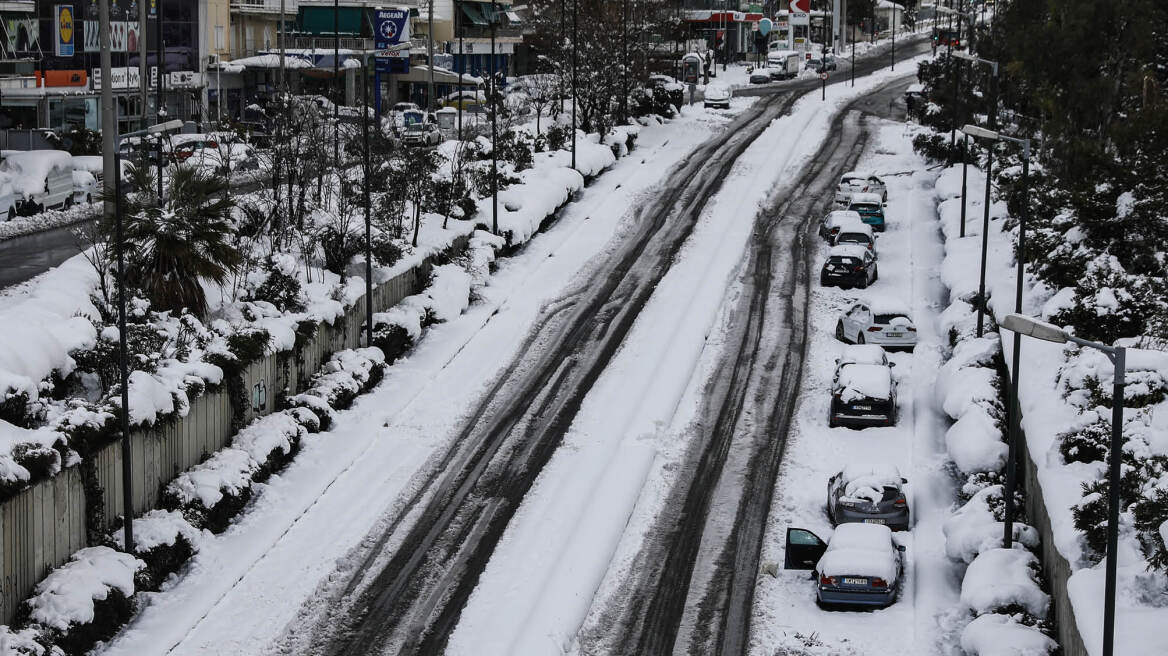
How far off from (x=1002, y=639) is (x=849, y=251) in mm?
27937

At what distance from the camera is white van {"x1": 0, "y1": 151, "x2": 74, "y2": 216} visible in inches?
2068

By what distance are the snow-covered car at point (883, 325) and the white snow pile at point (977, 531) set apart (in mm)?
13323

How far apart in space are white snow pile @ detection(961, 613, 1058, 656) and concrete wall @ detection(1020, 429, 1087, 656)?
1.41 ft

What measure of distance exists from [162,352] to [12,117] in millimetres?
44001

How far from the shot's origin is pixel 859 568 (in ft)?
90.6

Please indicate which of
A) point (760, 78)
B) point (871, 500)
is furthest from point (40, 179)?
point (760, 78)

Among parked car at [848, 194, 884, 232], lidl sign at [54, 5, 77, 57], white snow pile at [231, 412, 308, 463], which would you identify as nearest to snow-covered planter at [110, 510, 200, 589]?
white snow pile at [231, 412, 308, 463]

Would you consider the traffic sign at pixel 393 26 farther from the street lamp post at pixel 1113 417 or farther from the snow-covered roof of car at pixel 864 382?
the street lamp post at pixel 1113 417

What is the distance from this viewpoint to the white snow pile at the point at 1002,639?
24.3m

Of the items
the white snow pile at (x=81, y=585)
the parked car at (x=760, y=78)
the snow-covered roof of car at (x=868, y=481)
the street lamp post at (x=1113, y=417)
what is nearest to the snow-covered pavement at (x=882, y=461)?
the snow-covered roof of car at (x=868, y=481)

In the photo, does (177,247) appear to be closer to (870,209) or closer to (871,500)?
(871,500)

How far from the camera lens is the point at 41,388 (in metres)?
30.1

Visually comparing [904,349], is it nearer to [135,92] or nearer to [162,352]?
[162,352]

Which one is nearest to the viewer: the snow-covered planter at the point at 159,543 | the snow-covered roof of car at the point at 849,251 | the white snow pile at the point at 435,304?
the snow-covered planter at the point at 159,543
